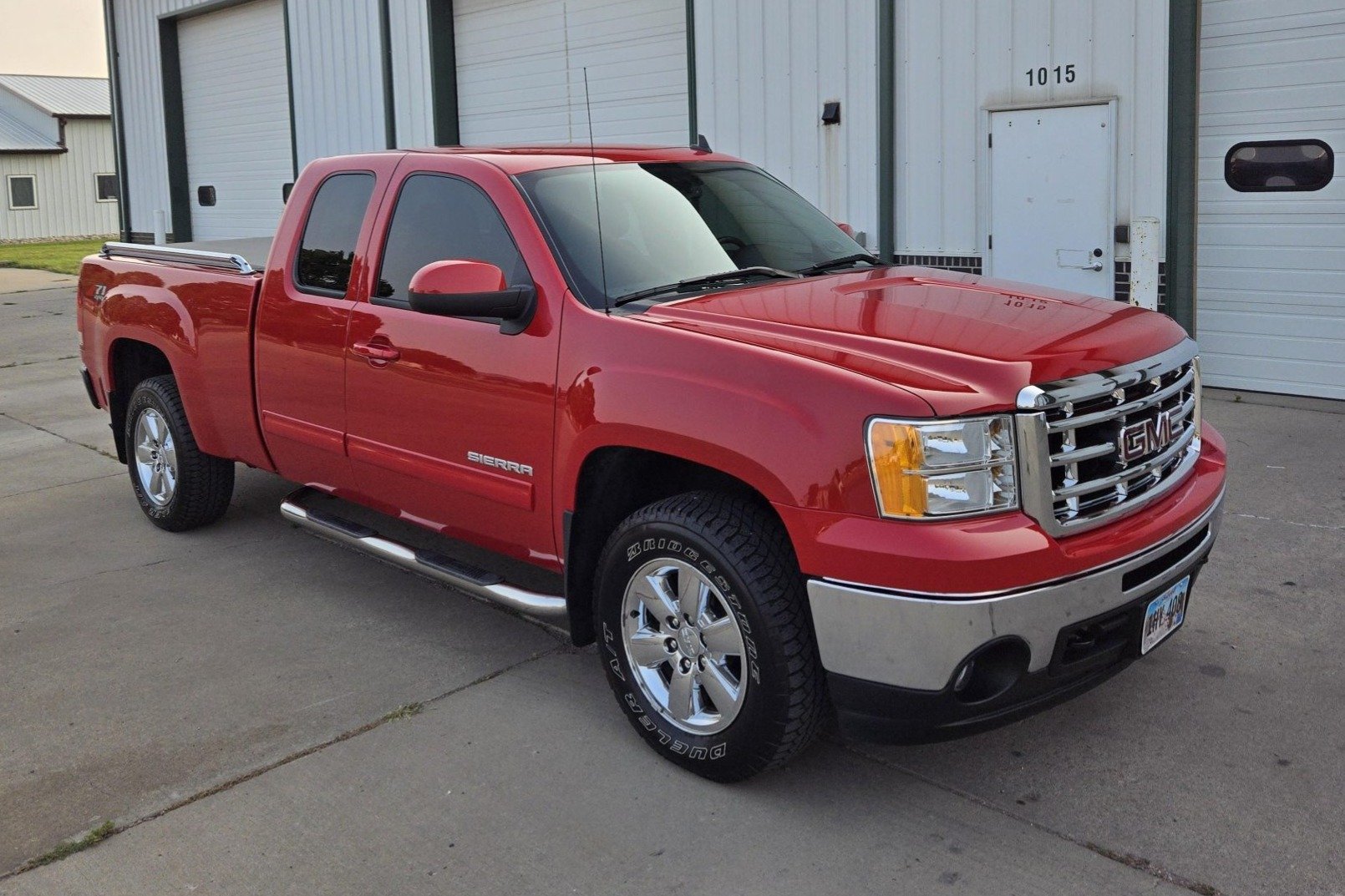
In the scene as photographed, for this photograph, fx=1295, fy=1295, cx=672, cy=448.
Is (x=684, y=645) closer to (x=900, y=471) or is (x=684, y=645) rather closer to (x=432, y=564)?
(x=900, y=471)

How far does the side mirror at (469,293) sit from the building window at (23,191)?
150 ft

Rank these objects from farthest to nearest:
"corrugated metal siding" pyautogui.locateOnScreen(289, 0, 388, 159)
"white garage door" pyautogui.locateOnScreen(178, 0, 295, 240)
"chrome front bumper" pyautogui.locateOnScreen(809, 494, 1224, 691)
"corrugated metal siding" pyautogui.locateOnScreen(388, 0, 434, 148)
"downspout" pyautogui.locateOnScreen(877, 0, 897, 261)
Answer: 1. "white garage door" pyautogui.locateOnScreen(178, 0, 295, 240)
2. "corrugated metal siding" pyautogui.locateOnScreen(289, 0, 388, 159)
3. "corrugated metal siding" pyautogui.locateOnScreen(388, 0, 434, 148)
4. "downspout" pyautogui.locateOnScreen(877, 0, 897, 261)
5. "chrome front bumper" pyautogui.locateOnScreen(809, 494, 1224, 691)

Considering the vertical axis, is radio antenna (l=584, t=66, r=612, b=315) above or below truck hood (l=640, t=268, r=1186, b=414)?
above

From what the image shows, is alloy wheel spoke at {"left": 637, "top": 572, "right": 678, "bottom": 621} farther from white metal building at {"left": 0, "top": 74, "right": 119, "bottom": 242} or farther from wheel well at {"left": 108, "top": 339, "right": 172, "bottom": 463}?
white metal building at {"left": 0, "top": 74, "right": 119, "bottom": 242}

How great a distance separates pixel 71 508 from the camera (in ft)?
23.2

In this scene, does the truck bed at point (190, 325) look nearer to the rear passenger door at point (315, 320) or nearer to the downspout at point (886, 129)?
the rear passenger door at point (315, 320)

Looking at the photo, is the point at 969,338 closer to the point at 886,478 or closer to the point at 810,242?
the point at 886,478

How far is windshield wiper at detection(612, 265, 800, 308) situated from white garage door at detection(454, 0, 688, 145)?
8051 millimetres

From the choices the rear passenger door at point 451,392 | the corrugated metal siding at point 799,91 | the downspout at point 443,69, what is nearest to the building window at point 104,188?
the downspout at point 443,69

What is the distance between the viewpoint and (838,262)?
16.0 ft

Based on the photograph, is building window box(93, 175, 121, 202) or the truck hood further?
building window box(93, 175, 121, 202)

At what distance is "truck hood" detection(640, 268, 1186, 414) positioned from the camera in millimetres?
3328

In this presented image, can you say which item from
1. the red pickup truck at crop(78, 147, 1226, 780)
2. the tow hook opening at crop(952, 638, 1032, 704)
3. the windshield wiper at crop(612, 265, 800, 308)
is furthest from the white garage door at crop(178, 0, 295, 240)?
the tow hook opening at crop(952, 638, 1032, 704)

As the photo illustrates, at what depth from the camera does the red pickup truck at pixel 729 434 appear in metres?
3.23
